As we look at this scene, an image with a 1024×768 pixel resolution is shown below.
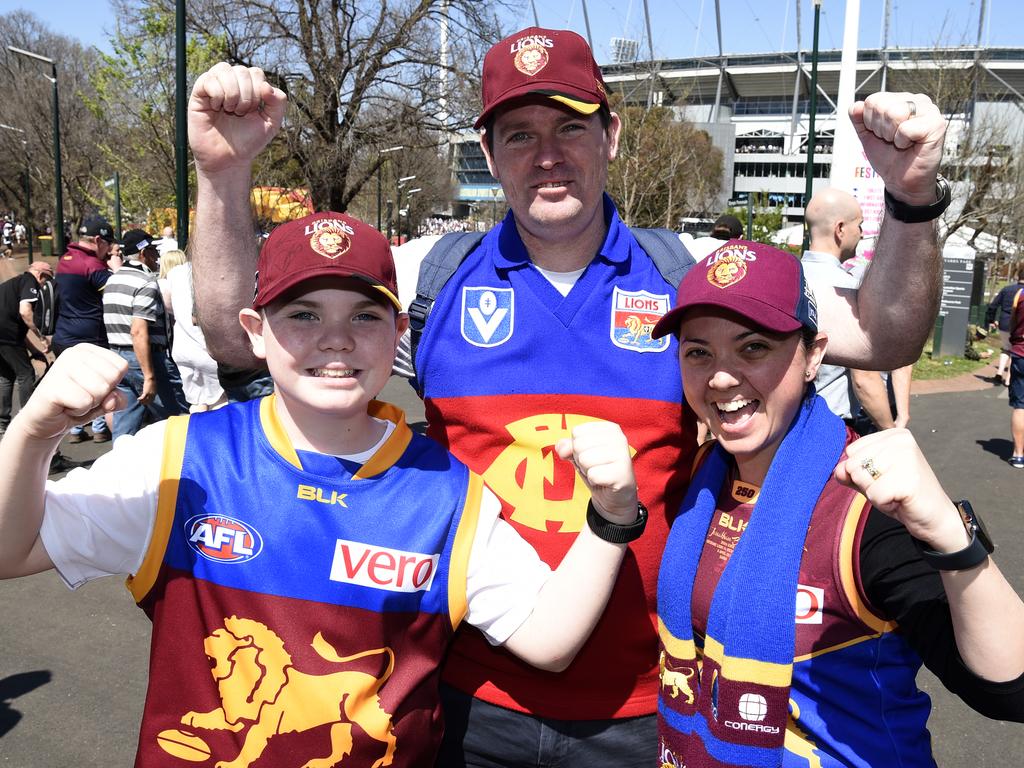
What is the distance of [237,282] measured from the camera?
2381 millimetres

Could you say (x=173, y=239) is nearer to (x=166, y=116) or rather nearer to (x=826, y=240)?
(x=166, y=116)

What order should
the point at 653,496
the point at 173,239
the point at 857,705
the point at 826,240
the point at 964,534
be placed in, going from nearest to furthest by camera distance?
the point at 964,534 < the point at 857,705 < the point at 653,496 < the point at 826,240 < the point at 173,239

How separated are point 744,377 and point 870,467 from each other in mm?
450

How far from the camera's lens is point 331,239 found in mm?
1990

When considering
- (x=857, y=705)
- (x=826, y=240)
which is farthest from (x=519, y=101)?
(x=826, y=240)

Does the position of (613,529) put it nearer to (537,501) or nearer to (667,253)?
(537,501)

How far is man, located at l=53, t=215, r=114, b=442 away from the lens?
8906 millimetres

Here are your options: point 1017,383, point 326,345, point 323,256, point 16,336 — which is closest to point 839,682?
point 326,345

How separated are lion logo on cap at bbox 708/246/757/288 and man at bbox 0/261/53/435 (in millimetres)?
9079

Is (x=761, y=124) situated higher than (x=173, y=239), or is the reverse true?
(x=761, y=124)

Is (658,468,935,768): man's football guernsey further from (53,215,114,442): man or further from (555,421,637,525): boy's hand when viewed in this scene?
(53,215,114,442): man

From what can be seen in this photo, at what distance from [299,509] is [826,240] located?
493cm

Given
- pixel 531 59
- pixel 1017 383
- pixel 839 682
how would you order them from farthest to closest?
pixel 1017 383, pixel 531 59, pixel 839 682

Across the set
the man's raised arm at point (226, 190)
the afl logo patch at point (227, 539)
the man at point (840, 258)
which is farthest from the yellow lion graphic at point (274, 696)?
the man at point (840, 258)
